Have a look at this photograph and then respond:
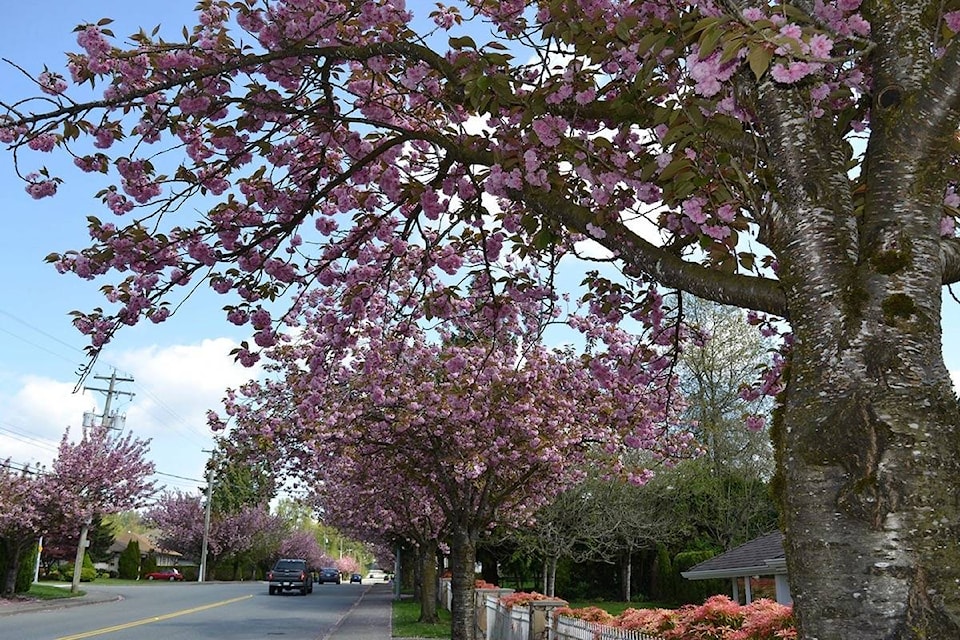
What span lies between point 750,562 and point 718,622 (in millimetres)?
14111

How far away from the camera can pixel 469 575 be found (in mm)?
14812

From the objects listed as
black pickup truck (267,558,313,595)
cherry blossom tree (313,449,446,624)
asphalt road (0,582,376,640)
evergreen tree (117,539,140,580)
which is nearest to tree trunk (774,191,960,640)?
cherry blossom tree (313,449,446,624)

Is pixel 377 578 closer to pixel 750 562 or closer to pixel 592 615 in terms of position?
pixel 750 562

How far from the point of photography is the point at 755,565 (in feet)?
65.7

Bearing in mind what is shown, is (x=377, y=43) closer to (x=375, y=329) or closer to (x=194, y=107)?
(x=194, y=107)

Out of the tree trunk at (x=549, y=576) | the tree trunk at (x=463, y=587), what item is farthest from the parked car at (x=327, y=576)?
the tree trunk at (x=463, y=587)

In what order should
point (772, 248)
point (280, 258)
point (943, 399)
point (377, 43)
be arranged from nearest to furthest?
point (943, 399), point (772, 248), point (377, 43), point (280, 258)

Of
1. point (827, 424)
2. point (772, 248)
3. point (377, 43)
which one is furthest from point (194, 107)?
point (827, 424)

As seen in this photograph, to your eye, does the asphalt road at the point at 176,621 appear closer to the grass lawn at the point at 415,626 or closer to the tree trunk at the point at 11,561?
the grass lawn at the point at 415,626

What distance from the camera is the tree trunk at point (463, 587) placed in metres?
14.1

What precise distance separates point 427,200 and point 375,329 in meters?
4.95

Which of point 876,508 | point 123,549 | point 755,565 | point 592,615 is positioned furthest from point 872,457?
point 123,549

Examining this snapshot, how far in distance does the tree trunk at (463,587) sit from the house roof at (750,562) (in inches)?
312

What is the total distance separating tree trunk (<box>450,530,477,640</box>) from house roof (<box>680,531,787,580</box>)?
793 centimetres
